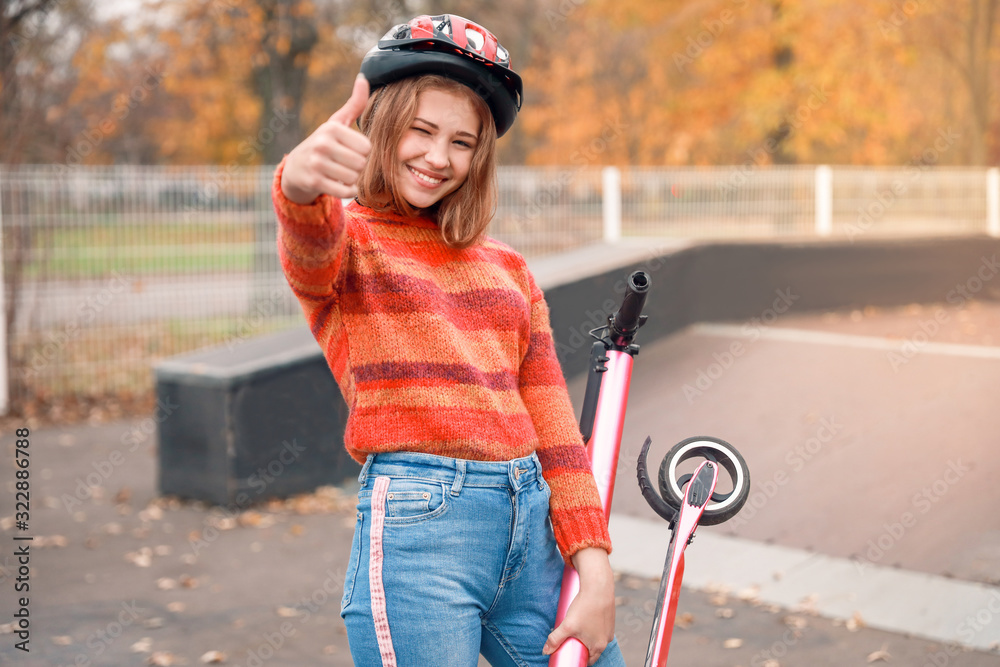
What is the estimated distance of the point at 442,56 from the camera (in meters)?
1.64

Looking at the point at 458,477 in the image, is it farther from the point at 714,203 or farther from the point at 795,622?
the point at 714,203

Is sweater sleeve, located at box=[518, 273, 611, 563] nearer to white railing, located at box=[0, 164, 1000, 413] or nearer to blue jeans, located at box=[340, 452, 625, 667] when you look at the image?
blue jeans, located at box=[340, 452, 625, 667]

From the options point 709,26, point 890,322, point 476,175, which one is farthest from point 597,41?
point 476,175

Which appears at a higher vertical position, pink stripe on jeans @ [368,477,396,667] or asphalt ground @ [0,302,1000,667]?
pink stripe on jeans @ [368,477,396,667]

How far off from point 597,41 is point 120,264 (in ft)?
55.9

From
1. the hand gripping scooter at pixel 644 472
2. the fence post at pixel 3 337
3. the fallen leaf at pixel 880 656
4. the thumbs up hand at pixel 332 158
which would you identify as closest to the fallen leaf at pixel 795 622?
the fallen leaf at pixel 880 656

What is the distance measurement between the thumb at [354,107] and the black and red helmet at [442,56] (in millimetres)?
198

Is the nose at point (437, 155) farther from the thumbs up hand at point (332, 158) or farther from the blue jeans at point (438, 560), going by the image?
the blue jeans at point (438, 560)

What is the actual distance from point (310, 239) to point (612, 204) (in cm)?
817

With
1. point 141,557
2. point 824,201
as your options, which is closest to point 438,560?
point 141,557

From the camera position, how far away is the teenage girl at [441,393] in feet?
5.07

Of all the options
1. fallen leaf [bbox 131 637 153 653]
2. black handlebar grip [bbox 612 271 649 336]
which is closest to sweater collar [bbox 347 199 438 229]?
black handlebar grip [bbox 612 271 649 336]

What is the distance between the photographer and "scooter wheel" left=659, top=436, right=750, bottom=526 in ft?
5.52

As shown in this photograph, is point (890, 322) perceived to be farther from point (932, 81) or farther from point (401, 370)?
point (932, 81)
